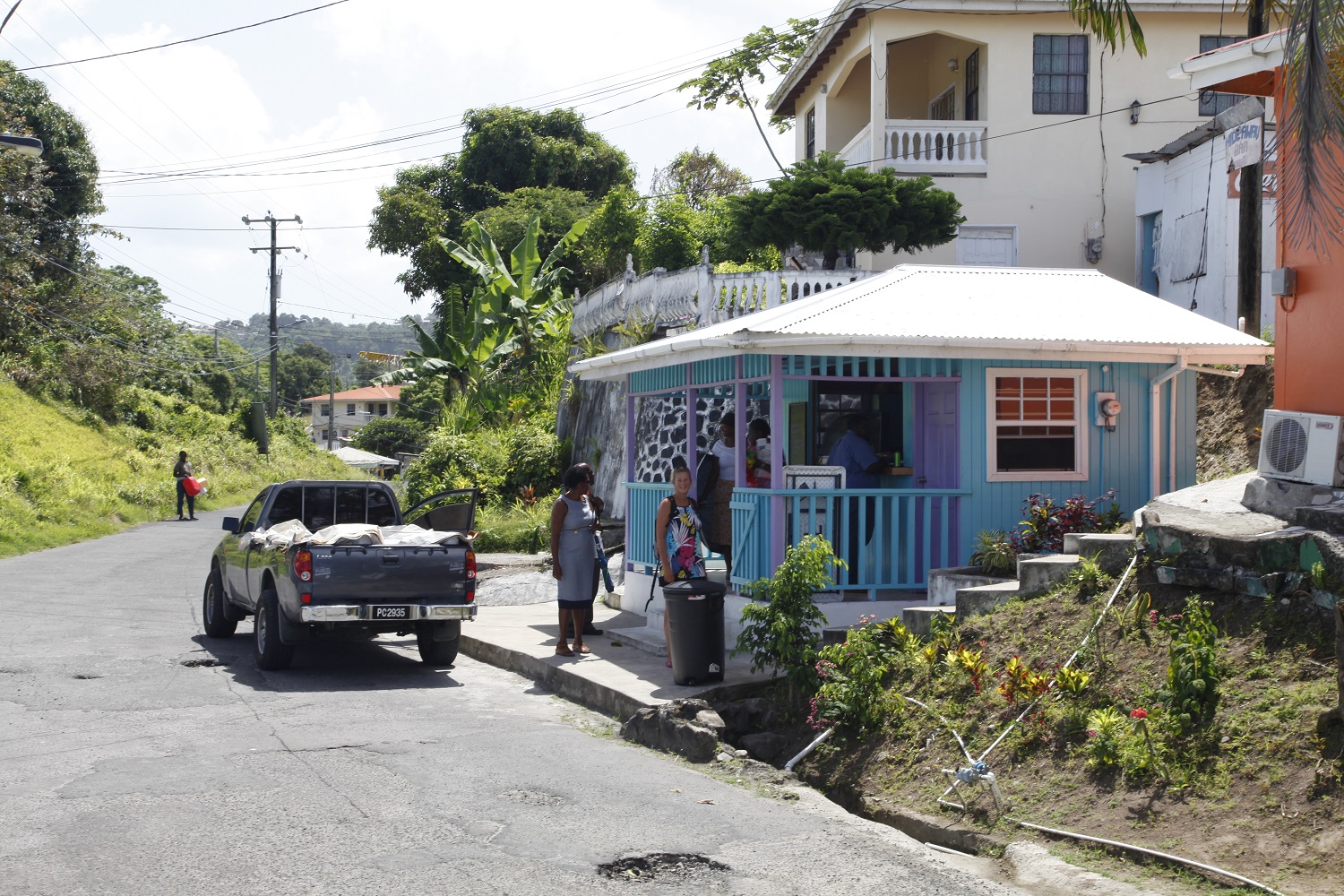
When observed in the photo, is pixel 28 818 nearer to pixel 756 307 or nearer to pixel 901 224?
pixel 756 307

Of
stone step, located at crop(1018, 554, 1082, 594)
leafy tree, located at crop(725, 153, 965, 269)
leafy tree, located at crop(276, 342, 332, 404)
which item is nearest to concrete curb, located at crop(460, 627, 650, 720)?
stone step, located at crop(1018, 554, 1082, 594)

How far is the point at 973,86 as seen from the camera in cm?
2458

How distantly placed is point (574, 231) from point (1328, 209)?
74.8 ft

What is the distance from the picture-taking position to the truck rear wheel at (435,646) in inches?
465

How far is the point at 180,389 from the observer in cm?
5359

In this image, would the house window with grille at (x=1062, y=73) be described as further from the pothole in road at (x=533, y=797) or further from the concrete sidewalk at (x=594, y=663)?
the pothole in road at (x=533, y=797)

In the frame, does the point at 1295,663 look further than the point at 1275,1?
No

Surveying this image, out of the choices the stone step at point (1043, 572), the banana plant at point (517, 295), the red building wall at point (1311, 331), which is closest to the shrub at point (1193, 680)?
the stone step at point (1043, 572)

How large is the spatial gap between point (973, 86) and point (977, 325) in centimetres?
1471

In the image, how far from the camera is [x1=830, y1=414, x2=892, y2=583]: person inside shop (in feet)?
38.6

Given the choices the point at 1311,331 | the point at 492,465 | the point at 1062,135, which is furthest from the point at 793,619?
the point at 1062,135

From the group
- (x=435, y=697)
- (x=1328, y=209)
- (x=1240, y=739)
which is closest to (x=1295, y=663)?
(x=1240, y=739)

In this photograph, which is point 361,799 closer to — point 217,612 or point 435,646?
point 435,646

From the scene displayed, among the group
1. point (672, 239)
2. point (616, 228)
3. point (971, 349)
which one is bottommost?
point (971, 349)
